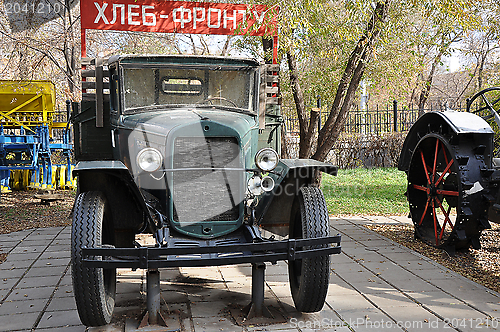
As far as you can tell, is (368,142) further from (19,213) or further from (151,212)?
(151,212)

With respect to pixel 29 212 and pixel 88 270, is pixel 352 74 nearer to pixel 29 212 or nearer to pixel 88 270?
pixel 88 270

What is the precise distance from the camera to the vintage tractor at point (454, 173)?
485cm

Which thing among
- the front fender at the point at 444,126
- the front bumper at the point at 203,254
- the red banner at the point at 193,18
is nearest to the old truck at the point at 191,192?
the front bumper at the point at 203,254

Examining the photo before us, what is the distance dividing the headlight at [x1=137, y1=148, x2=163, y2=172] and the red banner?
142 inches

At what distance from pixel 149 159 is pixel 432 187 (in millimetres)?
3727

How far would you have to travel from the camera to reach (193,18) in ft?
22.1

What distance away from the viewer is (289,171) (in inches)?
148

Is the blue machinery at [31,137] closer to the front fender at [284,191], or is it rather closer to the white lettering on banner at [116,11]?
the white lettering on banner at [116,11]

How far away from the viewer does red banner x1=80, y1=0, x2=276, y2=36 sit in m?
6.62

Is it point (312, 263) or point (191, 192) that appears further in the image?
point (191, 192)

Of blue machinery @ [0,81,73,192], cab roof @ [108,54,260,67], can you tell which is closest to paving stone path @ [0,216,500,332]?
cab roof @ [108,54,260,67]

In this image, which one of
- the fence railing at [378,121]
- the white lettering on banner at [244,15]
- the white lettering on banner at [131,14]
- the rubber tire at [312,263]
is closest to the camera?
the rubber tire at [312,263]

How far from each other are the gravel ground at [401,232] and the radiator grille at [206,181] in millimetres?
2700

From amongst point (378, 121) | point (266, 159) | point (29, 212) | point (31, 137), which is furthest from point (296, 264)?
point (378, 121)
